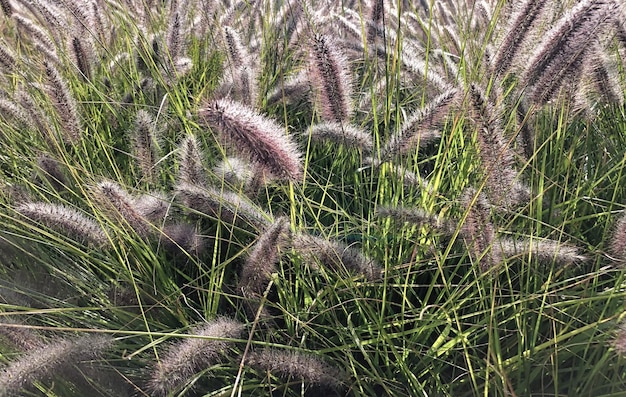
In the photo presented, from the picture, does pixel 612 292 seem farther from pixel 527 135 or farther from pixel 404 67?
pixel 404 67

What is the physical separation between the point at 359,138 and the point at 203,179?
45 cm

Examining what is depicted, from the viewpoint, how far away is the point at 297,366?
1.29 meters

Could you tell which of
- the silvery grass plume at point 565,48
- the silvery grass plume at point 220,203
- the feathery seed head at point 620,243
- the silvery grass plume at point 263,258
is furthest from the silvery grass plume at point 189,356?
the silvery grass plume at point 565,48

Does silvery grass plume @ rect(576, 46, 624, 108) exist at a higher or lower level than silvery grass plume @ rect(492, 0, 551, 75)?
lower

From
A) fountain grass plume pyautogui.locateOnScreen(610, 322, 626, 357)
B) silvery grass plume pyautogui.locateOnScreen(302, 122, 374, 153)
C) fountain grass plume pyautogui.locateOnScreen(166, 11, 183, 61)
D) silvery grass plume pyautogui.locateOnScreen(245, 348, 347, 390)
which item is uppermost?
fountain grass plume pyautogui.locateOnScreen(166, 11, 183, 61)

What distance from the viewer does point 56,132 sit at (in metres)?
2.09

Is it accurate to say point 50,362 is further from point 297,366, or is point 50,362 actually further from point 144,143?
point 144,143

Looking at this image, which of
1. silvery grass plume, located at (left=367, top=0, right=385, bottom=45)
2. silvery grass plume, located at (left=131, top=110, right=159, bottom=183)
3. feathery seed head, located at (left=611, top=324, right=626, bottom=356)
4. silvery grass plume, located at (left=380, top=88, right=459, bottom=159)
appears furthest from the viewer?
silvery grass plume, located at (left=367, top=0, right=385, bottom=45)

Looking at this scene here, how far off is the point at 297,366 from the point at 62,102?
3.67 ft

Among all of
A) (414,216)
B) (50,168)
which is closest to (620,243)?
(414,216)

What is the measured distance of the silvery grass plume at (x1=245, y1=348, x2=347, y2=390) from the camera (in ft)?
4.23

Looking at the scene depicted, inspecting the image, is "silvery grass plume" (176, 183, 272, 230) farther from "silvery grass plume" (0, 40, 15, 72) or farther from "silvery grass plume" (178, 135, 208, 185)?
"silvery grass plume" (0, 40, 15, 72)

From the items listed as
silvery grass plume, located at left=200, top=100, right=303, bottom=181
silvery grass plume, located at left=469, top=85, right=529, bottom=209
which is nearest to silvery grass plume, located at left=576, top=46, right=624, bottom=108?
silvery grass plume, located at left=469, top=85, right=529, bottom=209

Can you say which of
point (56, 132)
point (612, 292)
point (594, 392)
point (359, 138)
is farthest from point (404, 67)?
point (56, 132)
